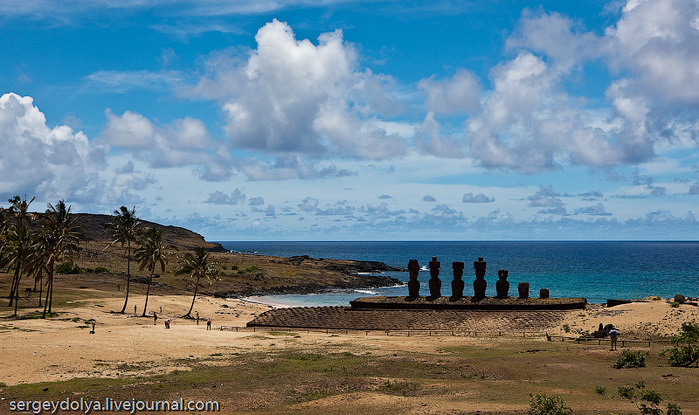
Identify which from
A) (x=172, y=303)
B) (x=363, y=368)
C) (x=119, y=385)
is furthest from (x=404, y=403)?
(x=172, y=303)

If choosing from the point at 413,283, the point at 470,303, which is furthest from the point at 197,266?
the point at 470,303

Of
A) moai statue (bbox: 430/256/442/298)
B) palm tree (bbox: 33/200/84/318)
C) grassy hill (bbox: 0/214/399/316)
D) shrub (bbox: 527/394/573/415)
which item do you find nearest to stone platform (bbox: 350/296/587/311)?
moai statue (bbox: 430/256/442/298)

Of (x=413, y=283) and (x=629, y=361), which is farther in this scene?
(x=413, y=283)

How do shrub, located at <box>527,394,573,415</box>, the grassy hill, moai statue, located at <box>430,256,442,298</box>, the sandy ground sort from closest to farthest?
shrub, located at <box>527,394,573,415</box> < the sandy ground < moai statue, located at <box>430,256,442,298</box> < the grassy hill

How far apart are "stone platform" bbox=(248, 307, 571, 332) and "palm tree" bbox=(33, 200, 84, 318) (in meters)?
22.6

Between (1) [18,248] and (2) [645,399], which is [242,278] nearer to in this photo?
(1) [18,248]

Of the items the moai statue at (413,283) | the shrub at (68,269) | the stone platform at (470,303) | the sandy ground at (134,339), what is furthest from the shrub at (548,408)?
the shrub at (68,269)

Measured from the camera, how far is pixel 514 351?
4628 centimetres

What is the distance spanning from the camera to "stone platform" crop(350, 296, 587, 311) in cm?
6644

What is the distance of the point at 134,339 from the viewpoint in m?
48.8

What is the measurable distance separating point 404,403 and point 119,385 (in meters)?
15.7

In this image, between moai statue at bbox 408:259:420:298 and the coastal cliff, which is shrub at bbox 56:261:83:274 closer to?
the coastal cliff

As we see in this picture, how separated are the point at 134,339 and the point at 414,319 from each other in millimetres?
29987

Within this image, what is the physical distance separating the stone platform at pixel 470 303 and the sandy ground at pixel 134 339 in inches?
119
